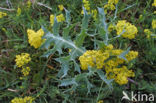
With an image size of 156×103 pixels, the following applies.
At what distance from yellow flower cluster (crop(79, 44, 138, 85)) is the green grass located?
305mm

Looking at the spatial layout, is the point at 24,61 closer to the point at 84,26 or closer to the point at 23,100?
the point at 23,100

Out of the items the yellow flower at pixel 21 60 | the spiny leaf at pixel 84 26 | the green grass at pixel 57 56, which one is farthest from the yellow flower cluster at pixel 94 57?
the yellow flower at pixel 21 60

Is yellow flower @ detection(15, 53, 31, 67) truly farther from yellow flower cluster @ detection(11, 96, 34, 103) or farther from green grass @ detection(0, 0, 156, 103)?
yellow flower cluster @ detection(11, 96, 34, 103)

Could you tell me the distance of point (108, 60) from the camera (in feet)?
6.49

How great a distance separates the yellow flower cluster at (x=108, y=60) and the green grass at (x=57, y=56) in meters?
0.30

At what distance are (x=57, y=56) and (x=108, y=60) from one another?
0.96 meters

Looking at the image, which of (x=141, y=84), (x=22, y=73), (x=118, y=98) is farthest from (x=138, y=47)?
(x=22, y=73)

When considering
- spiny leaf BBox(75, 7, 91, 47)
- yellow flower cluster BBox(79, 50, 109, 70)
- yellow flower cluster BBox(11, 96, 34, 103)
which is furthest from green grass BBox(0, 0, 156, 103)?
yellow flower cluster BBox(79, 50, 109, 70)

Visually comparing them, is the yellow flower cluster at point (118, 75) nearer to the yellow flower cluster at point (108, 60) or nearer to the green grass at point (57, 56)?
the yellow flower cluster at point (108, 60)

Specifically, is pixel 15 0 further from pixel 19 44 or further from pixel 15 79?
pixel 15 79

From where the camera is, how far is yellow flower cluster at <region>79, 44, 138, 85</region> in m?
1.80

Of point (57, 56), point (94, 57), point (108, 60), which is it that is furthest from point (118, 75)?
point (57, 56)

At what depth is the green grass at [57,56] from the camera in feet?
7.92

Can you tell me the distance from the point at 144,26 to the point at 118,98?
3.46ft
